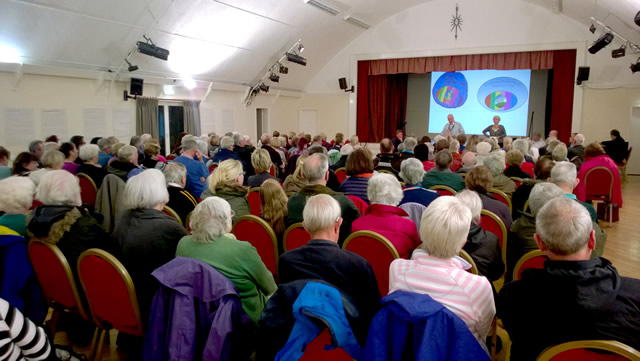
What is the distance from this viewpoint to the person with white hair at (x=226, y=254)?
7.02 feet

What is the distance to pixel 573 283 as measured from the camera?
150 centimetres

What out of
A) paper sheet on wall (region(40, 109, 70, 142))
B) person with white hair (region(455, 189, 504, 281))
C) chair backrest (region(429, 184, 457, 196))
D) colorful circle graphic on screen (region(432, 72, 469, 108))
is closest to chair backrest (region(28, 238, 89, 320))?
person with white hair (region(455, 189, 504, 281))

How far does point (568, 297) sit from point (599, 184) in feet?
18.0

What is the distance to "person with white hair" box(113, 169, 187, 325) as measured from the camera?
246 centimetres

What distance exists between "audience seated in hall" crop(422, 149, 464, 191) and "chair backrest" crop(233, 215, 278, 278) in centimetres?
218

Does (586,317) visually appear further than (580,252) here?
No

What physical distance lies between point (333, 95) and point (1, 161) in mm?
11148

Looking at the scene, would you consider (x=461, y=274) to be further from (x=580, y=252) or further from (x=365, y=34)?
(x=365, y=34)

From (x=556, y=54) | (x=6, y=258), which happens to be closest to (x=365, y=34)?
(x=556, y=54)

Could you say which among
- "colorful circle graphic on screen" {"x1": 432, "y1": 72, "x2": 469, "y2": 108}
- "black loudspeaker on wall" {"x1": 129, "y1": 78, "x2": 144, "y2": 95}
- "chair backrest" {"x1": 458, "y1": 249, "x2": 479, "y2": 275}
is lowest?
"chair backrest" {"x1": 458, "y1": 249, "x2": 479, "y2": 275}

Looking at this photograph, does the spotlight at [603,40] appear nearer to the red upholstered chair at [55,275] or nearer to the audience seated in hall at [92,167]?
the audience seated in hall at [92,167]

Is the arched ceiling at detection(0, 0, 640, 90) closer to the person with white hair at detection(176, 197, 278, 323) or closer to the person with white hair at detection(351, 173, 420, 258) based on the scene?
the person with white hair at detection(176, 197, 278, 323)

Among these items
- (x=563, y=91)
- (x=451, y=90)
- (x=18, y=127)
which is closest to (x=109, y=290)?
Answer: (x=18, y=127)

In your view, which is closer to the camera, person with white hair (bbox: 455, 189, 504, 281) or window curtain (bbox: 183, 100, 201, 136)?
person with white hair (bbox: 455, 189, 504, 281)
